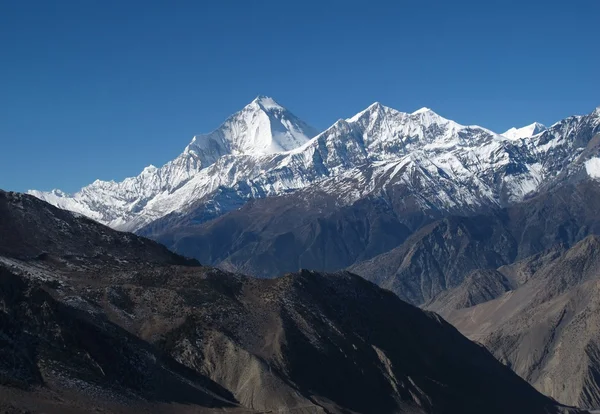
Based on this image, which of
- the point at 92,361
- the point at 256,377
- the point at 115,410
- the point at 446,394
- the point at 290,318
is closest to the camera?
the point at 115,410

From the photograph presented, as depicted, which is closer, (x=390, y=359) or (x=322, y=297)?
(x=390, y=359)

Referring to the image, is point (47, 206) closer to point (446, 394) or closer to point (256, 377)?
point (256, 377)

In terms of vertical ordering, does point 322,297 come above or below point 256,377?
above

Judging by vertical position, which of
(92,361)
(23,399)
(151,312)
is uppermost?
(151,312)

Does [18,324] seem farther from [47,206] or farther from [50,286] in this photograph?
[47,206]

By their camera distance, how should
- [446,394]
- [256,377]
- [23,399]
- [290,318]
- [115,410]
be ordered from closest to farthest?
1. [23,399]
2. [115,410]
3. [256,377]
4. [290,318]
5. [446,394]

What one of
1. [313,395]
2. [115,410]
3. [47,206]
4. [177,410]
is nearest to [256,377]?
[313,395]
